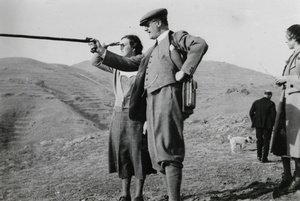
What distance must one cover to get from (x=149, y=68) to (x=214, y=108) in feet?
68.5

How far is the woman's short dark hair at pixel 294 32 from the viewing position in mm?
4077

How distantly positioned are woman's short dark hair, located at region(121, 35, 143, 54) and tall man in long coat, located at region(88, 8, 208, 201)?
835mm

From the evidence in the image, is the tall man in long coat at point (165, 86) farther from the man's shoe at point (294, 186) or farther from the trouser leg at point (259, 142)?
the trouser leg at point (259, 142)

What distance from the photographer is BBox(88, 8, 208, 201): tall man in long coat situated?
10.7 feet

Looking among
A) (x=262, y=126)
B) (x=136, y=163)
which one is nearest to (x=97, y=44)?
(x=136, y=163)

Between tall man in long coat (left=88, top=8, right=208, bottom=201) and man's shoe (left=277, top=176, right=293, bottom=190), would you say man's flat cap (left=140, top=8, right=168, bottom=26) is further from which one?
man's shoe (left=277, top=176, right=293, bottom=190)

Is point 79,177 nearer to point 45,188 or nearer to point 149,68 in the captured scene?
point 45,188

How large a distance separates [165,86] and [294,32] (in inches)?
64.1

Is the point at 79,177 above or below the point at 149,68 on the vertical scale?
below

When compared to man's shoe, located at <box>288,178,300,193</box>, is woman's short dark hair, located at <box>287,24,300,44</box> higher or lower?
higher

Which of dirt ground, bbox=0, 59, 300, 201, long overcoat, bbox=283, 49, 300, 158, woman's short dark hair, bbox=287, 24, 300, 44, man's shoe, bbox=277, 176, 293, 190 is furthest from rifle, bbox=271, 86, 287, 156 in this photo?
woman's short dark hair, bbox=287, 24, 300, 44

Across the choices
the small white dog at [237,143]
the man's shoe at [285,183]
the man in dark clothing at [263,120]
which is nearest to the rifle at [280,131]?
the man's shoe at [285,183]

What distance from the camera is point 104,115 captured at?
31.7m

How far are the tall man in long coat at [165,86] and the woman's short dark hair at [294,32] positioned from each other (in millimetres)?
1255
